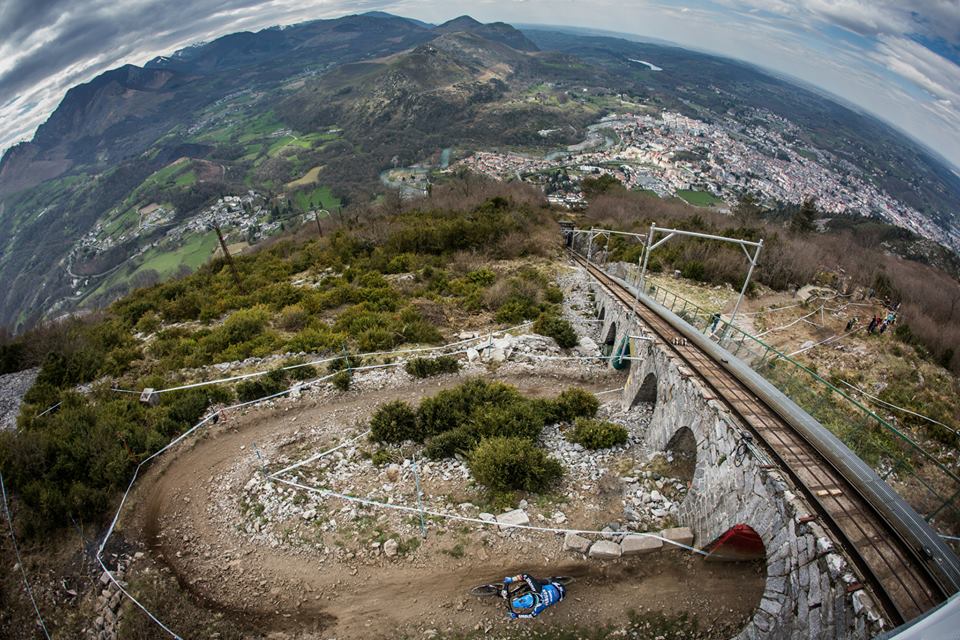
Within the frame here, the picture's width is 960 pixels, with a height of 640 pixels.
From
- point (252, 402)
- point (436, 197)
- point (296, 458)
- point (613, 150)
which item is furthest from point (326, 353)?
point (613, 150)

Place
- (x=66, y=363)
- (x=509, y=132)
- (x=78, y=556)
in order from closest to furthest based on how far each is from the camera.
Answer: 1. (x=78, y=556)
2. (x=66, y=363)
3. (x=509, y=132)

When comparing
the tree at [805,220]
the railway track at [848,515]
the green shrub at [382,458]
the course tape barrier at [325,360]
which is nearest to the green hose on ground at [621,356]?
the course tape barrier at [325,360]

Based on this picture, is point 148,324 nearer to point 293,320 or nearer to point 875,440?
point 293,320

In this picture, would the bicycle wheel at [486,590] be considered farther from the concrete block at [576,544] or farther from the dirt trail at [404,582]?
the concrete block at [576,544]

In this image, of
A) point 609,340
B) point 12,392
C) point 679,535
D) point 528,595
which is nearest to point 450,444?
point 528,595

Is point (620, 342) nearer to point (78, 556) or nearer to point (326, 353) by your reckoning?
point (326, 353)

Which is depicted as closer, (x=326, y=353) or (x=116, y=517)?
(x=116, y=517)
